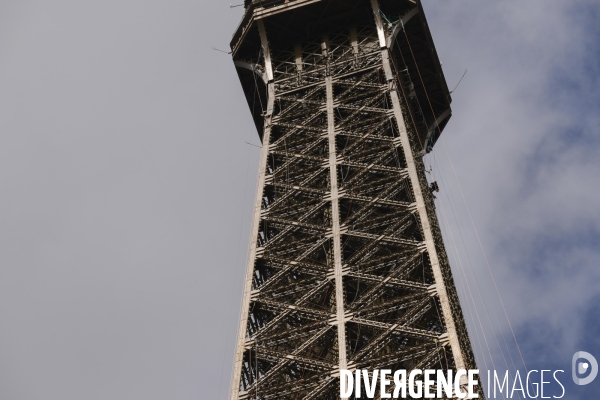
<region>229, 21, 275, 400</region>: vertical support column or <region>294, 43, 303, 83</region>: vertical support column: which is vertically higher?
<region>294, 43, 303, 83</region>: vertical support column

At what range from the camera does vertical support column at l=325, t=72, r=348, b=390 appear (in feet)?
133

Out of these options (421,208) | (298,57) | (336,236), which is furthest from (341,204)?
(298,57)

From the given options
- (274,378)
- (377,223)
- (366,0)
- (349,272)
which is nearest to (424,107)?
(366,0)

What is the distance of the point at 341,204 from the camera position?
4866 centimetres

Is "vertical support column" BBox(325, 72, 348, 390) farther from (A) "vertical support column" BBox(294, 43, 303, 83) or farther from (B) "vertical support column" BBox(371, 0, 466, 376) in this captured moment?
(B) "vertical support column" BBox(371, 0, 466, 376)

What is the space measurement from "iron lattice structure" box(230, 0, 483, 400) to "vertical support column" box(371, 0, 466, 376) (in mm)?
73

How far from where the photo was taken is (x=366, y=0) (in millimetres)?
61406

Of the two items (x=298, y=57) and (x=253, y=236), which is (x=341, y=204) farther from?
(x=298, y=57)

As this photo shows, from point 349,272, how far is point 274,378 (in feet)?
18.8

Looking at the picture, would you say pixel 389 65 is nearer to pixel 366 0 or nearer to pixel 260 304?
pixel 366 0

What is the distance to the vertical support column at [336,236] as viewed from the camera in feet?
133

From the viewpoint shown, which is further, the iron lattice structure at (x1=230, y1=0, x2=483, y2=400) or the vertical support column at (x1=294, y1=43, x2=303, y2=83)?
the vertical support column at (x1=294, y1=43, x2=303, y2=83)

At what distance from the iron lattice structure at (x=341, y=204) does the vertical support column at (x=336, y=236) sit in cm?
8

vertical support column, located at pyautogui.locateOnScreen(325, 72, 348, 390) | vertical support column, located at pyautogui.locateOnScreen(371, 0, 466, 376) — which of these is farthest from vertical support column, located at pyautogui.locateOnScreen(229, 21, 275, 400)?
vertical support column, located at pyautogui.locateOnScreen(371, 0, 466, 376)
